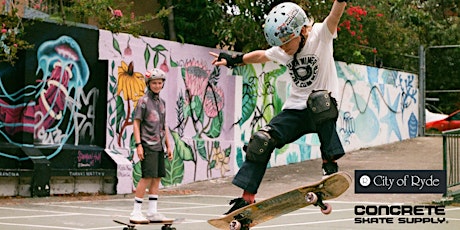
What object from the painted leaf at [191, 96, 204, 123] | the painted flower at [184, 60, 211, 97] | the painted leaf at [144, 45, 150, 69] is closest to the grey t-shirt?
the painted leaf at [144, 45, 150, 69]

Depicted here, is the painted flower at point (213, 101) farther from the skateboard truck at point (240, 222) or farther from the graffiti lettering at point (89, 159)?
the skateboard truck at point (240, 222)

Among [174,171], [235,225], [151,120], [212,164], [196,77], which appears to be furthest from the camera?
[212,164]

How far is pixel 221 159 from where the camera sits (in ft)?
64.3

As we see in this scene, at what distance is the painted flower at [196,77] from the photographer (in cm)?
1858

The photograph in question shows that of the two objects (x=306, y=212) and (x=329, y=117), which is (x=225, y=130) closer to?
(x=306, y=212)

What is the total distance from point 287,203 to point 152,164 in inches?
107

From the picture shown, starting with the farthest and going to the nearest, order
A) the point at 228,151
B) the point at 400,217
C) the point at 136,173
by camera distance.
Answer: the point at 228,151, the point at 136,173, the point at 400,217

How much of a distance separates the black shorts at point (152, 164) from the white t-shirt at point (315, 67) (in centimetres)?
267

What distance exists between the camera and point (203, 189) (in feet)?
58.4

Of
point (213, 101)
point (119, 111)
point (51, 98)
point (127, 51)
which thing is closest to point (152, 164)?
point (51, 98)

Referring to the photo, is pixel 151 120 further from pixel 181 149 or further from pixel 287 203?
pixel 181 149

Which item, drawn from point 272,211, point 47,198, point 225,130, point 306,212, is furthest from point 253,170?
point 225,130

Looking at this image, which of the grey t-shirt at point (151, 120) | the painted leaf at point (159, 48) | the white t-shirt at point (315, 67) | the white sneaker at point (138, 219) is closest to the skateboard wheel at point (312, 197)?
the white t-shirt at point (315, 67)

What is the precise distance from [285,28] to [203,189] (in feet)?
35.1
